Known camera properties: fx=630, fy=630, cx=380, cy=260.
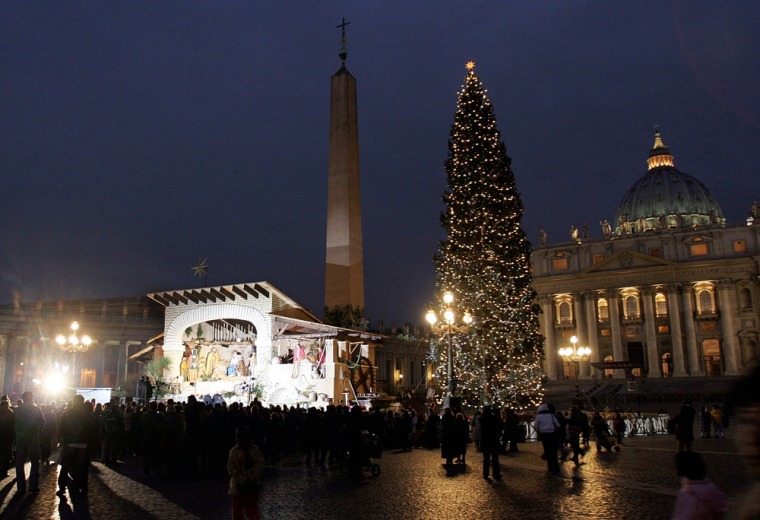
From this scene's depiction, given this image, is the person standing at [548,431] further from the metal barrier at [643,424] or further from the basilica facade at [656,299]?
the basilica facade at [656,299]

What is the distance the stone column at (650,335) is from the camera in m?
62.2

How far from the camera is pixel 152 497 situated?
9664 mm

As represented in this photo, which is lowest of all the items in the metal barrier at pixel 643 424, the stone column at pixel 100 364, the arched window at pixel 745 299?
the metal barrier at pixel 643 424

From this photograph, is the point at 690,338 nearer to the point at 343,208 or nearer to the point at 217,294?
the point at 343,208

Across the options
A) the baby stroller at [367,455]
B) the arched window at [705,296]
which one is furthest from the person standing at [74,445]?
the arched window at [705,296]

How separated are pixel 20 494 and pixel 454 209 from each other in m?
19.5

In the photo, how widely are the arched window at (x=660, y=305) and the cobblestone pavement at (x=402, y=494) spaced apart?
54.5 metres

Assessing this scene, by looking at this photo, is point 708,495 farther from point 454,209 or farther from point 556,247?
point 556,247

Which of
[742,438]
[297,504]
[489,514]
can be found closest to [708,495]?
[742,438]

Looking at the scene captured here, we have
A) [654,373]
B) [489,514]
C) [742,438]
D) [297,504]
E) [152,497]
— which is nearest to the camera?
[742,438]

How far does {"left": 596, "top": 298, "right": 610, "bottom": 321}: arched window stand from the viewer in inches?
2630

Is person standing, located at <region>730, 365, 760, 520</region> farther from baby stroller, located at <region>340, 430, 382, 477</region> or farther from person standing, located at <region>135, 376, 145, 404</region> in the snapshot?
person standing, located at <region>135, 376, 145, 404</region>

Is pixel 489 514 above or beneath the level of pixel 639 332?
beneath

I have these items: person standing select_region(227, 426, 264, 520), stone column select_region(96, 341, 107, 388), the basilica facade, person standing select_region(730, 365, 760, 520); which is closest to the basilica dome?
the basilica facade
